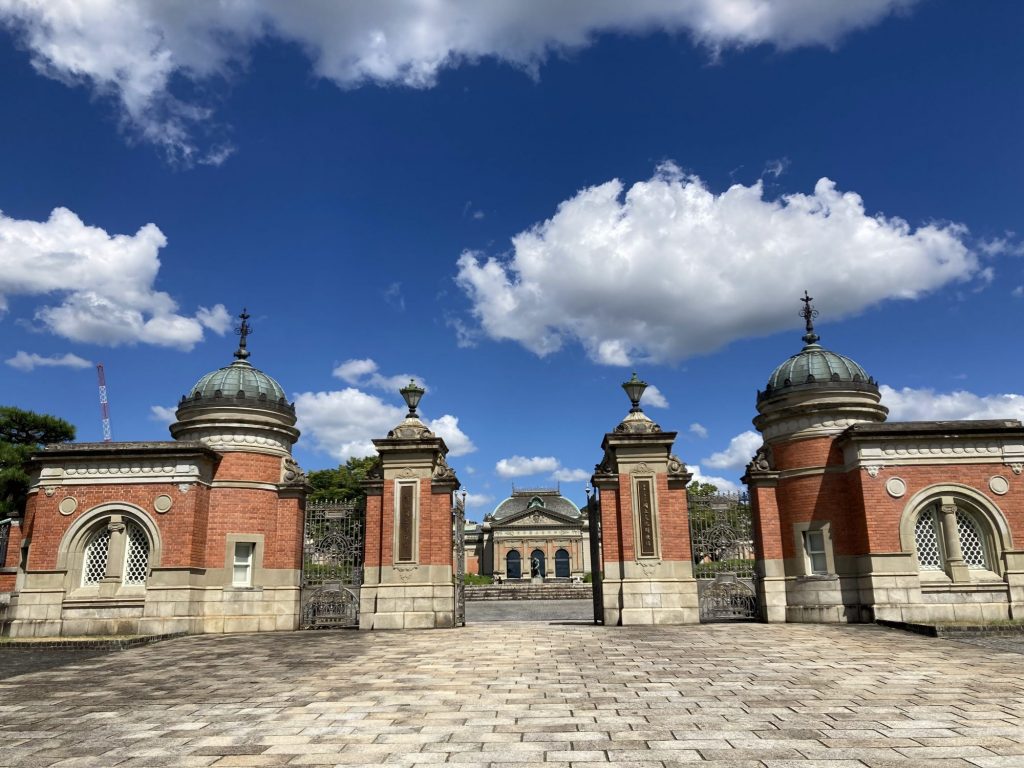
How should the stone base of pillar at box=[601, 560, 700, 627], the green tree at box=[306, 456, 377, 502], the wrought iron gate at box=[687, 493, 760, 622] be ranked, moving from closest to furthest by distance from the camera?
the stone base of pillar at box=[601, 560, 700, 627] → the wrought iron gate at box=[687, 493, 760, 622] → the green tree at box=[306, 456, 377, 502]

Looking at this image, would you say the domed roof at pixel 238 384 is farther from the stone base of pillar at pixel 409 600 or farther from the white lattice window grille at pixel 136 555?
the stone base of pillar at pixel 409 600

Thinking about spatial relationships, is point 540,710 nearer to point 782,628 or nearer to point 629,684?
point 629,684

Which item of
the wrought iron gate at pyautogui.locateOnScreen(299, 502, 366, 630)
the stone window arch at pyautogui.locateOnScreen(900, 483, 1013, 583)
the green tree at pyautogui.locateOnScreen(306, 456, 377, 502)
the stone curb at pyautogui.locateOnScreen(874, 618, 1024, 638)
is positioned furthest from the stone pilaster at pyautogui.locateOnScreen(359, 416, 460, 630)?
the green tree at pyautogui.locateOnScreen(306, 456, 377, 502)

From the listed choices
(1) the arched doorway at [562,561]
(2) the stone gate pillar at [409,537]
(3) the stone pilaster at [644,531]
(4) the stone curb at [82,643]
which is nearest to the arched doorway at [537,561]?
(1) the arched doorway at [562,561]

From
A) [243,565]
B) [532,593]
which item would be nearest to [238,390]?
[243,565]

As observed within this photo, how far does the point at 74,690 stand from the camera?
8.94 meters

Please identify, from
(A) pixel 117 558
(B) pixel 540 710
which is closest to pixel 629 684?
(B) pixel 540 710

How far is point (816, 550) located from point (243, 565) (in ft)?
47.4

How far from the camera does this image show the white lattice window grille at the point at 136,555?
55.3 feet

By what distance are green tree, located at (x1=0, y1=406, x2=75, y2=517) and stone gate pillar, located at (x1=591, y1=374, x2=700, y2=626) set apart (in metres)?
22.2

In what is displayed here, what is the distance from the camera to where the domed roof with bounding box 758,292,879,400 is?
17.9 metres

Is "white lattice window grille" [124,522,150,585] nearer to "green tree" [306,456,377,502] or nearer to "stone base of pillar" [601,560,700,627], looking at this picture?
"stone base of pillar" [601,560,700,627]

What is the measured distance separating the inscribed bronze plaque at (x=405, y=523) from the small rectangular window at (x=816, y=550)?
9809mm

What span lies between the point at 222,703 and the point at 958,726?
7396mm
